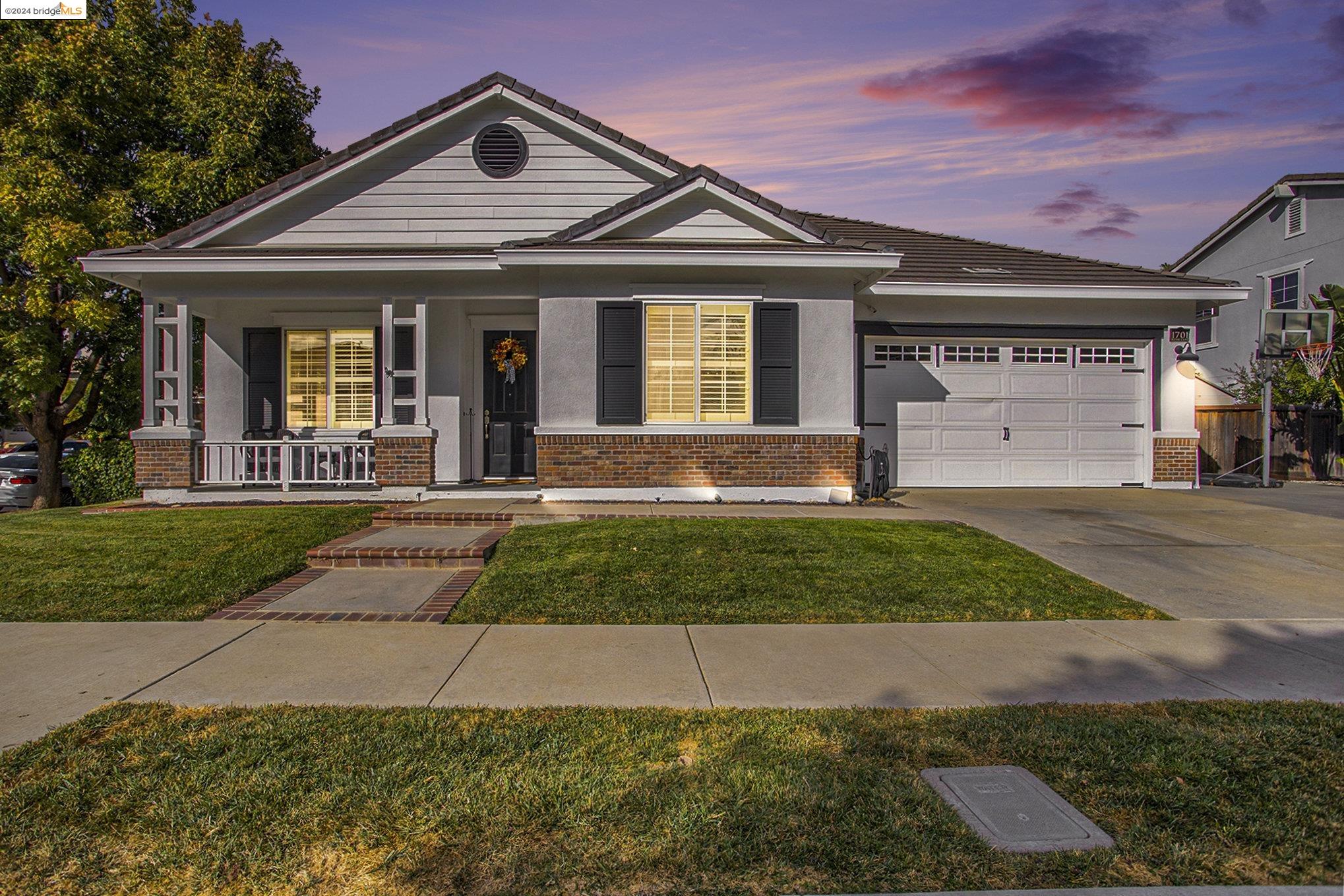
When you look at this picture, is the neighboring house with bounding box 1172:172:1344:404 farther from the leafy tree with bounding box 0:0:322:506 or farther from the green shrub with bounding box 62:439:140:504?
the green shrub with bounding box 62:439:140:504

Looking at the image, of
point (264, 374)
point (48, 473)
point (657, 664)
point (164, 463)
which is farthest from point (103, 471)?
point (657, 664)

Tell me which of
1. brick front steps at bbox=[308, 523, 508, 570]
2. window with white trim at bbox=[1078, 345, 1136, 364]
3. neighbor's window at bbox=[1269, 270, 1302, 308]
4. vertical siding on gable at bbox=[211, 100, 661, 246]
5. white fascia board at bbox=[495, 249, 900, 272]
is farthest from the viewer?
neighbor's window at bbox=[1269, 270, 1302, 308]

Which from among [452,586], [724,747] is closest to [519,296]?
[452,586]

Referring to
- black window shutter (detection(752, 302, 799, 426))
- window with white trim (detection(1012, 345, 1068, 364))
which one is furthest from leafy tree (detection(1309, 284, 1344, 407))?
black window shutter (detection(752, 302, 799, 426))

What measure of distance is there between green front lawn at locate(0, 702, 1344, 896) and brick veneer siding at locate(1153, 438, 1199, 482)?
10124 mm

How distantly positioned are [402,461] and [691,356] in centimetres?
441

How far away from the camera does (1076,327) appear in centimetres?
1320

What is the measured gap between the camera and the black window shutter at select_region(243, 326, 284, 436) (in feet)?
40.1

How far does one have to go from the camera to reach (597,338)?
1071 cm

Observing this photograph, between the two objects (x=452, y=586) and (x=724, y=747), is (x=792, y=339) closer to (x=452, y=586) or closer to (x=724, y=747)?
(x=452, y=586)

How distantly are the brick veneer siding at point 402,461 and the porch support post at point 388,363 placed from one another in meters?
0.34

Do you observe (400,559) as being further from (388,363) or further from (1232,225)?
(1232,225)

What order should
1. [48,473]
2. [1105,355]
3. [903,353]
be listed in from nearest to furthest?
[903,353] → [1105,355] → [48,473]

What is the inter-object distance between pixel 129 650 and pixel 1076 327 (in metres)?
13.6
